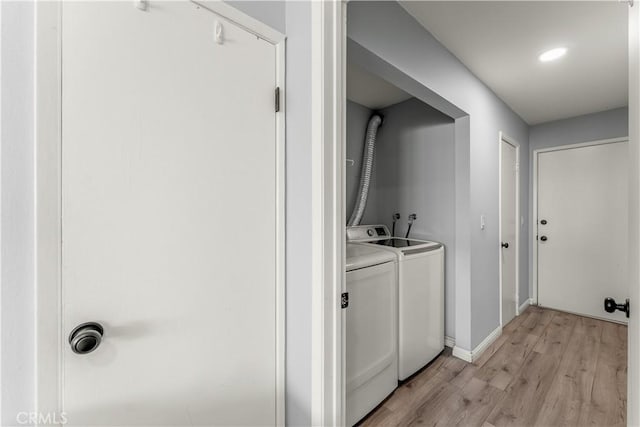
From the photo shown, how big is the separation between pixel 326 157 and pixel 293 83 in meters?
0.35

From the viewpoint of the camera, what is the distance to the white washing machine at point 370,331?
4.83 feet

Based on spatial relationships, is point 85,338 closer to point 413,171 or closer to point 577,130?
point 413,171

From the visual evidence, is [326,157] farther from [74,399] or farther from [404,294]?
[404,294]

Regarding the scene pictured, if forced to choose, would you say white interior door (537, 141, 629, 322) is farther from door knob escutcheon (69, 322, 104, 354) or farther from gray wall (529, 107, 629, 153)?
door knob escutcheon (69, 322, 104, 354)

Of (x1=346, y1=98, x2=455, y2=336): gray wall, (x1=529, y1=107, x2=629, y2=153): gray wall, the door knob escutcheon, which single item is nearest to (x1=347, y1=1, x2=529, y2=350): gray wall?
(x1=346, y1=98, x2=455, y2=336): gray wall

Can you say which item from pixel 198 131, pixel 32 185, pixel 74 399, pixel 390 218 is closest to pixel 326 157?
pixel 198 131

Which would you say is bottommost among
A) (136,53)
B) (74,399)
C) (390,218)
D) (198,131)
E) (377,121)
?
(74,399)

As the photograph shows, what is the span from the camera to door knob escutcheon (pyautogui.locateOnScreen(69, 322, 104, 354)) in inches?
25.4

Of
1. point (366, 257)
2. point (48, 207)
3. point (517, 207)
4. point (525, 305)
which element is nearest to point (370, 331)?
point (366, 257)

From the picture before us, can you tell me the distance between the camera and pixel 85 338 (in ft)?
2.14

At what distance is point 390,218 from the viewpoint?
291 centimetres

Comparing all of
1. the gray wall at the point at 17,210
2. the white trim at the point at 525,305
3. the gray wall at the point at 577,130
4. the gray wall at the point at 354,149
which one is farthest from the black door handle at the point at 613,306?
the gray wall at the point at 577,130

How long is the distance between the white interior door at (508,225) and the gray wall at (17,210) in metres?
3.31

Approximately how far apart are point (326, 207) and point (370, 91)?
206cm
